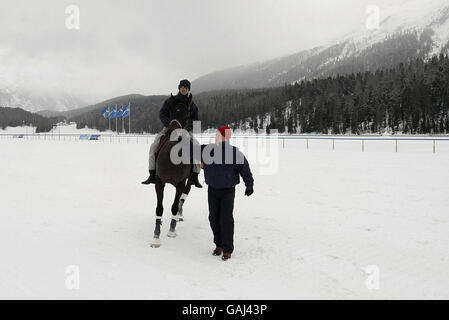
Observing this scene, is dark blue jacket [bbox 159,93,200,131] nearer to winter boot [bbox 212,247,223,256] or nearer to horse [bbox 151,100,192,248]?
horse [bbox 151,100,192,248]

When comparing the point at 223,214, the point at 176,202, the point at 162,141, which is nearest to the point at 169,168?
the point at 162,141

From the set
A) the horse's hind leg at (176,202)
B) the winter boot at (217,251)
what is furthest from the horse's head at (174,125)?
the winter boot at (217,251)

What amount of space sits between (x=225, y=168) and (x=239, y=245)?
160cm

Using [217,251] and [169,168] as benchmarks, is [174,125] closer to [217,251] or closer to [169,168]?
[169,168]

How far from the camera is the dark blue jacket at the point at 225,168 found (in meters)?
5.40

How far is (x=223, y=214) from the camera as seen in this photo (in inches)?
215

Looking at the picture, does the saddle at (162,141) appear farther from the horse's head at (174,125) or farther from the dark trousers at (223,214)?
the dark trousers at (223,214)

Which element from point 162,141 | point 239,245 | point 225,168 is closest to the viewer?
point 225,168

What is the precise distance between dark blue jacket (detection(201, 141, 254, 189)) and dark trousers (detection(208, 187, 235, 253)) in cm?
13
